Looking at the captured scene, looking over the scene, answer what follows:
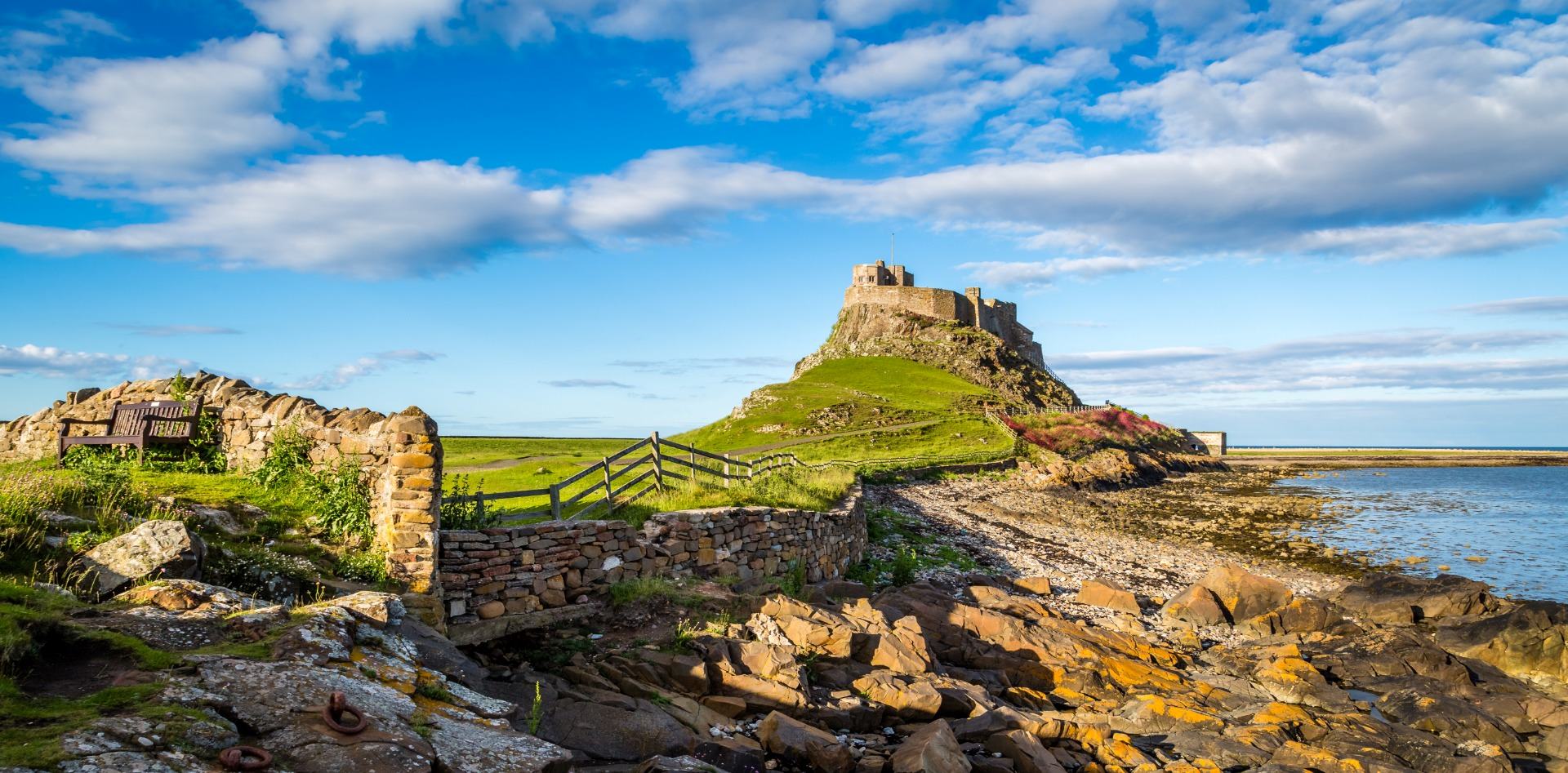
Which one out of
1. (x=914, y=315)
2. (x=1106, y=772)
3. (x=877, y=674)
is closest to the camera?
(x=1106, y=772)

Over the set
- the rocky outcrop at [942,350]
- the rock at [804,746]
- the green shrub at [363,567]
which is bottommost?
the rock at [804,746]

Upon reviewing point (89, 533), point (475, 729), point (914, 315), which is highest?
point (914, 315)

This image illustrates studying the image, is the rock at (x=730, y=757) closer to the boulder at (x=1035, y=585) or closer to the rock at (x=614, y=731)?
the rock at (x=614, y=731)

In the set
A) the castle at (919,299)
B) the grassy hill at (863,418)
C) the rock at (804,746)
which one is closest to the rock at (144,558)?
the rock at (804,746)

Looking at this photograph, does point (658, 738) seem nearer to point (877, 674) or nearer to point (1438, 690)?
point (877, 674)

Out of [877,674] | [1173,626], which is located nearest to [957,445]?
[1173,626]

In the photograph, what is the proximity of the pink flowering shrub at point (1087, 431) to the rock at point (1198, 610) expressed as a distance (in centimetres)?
3891

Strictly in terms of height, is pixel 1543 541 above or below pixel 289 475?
below

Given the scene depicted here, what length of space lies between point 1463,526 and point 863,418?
121ft

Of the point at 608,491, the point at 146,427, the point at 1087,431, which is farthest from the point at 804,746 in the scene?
the point at 1087,431

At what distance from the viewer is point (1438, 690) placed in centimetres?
1538

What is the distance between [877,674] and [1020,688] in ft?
11.6

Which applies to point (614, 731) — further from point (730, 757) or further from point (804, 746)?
point (804, 746)

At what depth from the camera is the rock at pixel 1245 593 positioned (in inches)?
803
